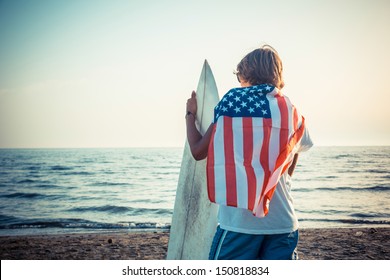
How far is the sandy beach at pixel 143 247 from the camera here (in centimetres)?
413

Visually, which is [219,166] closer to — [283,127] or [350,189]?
[283,127]

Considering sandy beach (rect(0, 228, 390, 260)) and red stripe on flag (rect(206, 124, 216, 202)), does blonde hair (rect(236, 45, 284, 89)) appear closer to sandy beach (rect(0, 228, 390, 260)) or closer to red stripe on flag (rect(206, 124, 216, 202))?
red stripe on flag (rect(206, 124, 216, 202))

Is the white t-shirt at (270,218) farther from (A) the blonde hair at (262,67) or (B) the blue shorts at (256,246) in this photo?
(A) the blonde hair at (262,67)

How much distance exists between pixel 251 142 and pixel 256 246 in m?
0.43

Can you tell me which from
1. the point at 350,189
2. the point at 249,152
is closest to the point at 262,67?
the point at 249,152

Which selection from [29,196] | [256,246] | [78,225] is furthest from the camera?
[29,196]

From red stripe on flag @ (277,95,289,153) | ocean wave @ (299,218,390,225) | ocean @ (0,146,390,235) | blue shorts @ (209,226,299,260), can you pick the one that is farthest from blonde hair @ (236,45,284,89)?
ocean wave @ (299,218,390,225)

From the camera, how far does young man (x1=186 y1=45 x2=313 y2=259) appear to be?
1.30 meters

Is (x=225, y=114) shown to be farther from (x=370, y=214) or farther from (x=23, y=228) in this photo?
(x=370, y=214)

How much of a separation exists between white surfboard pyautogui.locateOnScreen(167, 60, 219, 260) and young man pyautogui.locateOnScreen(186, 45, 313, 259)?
2.64 ft

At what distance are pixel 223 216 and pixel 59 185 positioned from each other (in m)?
15.8

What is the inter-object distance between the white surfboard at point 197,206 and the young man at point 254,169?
0.80 metres

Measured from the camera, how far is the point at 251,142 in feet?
4.38
